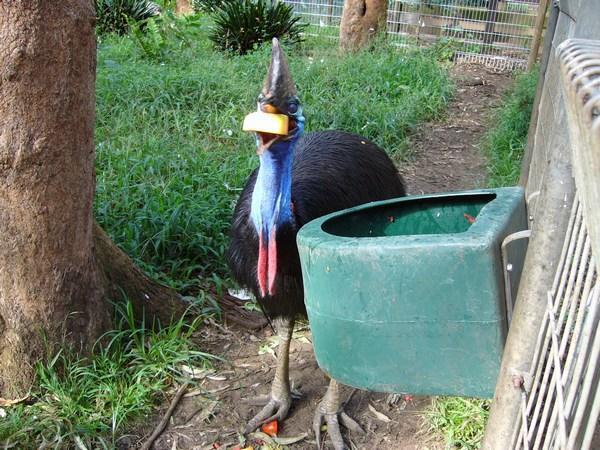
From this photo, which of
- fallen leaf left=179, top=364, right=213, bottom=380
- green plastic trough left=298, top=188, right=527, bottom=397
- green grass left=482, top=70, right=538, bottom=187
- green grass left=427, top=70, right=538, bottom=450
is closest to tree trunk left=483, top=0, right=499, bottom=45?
green grass left=427, top=70, right=538, bottom=450

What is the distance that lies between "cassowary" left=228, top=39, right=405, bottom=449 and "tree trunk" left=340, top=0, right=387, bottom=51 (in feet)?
16.3

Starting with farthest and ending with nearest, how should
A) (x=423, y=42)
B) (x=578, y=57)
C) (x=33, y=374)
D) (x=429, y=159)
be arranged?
(x=423, y=42), (x=429, y=159), (x=33, y=374), (x=578, y=57)

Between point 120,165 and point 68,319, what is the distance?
1693 mm

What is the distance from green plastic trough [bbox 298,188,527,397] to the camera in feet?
4.98

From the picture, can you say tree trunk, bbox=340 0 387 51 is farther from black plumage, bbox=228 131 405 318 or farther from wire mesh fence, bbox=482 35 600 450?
wire mesh fence, bbox=482 35 600 450

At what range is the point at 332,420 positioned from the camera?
264 centimetres

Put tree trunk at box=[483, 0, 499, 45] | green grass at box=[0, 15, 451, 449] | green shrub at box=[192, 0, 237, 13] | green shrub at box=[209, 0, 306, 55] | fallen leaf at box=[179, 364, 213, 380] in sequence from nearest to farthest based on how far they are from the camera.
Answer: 1. green grass at box=[0, 15, 451, 449]
2. fallen leaf at box=[179, 364, 213, 380]
3. green shrub at box=[209, 0, 306, 55]
4. green shrub at box=[192, 0, 237, 13]
5. tree trunk at box=[483, 0, 499, 45]

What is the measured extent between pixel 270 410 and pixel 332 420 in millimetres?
245

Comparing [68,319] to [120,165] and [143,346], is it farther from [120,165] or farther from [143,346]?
[120,165]

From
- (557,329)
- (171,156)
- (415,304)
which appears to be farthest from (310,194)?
(171,156)

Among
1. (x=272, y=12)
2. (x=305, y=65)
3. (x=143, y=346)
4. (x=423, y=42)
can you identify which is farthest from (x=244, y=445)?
(x=423, y=42)

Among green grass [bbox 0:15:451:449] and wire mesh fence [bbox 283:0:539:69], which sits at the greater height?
wire mesh fence [bbox 283:0:539:69]

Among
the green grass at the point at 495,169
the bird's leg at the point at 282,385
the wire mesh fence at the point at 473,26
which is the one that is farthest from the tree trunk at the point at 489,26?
the bird's leg at the point at 282,385

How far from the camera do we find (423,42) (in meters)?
8.81
